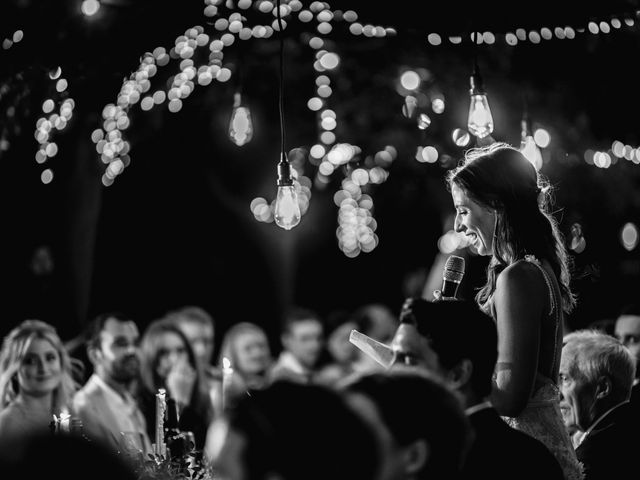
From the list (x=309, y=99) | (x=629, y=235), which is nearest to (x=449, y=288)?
(x=309, y=99)

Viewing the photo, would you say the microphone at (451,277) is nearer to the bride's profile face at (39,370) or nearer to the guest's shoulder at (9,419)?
the guest's shoulder at (9,419)

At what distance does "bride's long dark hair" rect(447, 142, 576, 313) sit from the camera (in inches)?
132

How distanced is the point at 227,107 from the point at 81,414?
6147mm

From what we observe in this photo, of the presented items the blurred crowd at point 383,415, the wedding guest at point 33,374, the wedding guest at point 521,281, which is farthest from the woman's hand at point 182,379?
the wedding guest at point 521,281

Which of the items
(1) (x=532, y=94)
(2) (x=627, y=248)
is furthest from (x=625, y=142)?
(2) (x=627, y=248)

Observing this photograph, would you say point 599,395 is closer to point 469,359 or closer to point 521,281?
point 521,281

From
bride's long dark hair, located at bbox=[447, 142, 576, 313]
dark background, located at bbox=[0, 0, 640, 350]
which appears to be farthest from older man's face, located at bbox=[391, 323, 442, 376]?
dark background, located at bbox=[0, 0, 640, 350]

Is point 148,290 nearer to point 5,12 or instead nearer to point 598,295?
point 598,295

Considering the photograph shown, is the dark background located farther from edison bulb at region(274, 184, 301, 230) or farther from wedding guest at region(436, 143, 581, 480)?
edison bulb at region(274, 184, 301, 230)

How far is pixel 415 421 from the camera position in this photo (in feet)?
7.24

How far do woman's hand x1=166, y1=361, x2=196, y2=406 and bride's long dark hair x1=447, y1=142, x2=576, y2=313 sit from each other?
146 inches

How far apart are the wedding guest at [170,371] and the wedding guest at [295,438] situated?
15.6ft

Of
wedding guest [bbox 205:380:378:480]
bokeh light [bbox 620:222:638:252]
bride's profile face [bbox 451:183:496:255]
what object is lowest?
wedding guest [bbox 205:380:378:480]

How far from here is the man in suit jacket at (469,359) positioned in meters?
2.71
